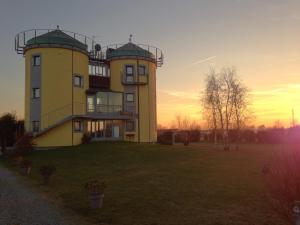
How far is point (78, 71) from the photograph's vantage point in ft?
120

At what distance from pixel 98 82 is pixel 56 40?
715 centimetres

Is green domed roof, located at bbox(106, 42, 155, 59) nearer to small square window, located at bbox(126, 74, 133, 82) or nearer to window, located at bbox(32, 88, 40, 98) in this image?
small square window, located at bbox(126, 74, 133, 82)

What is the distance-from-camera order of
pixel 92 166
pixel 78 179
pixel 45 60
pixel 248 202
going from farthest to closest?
1. pixel 45 60
2. pixel 92 166
3. pixel 78 179
4. pixel 248 202

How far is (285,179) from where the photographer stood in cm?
657

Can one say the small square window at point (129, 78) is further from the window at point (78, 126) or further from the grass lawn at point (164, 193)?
the grass lawn at point (164, 193)

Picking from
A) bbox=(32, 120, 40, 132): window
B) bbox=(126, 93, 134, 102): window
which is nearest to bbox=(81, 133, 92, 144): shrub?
bbox=(32, 120, 40, 132): window

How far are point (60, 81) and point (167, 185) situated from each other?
77.0ft

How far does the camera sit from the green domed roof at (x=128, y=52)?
40.7 m

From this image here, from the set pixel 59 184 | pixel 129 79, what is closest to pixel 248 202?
pixel 59 184

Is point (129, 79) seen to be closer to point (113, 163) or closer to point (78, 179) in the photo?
point (113, 163)

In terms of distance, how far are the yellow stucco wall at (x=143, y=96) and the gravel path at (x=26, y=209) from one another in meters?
26.4

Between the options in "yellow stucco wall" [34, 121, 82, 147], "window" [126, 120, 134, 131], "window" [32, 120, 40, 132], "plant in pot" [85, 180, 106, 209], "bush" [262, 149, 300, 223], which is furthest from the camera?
"window" [126, 120, 134, 131]

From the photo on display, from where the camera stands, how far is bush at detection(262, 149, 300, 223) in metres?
6.44

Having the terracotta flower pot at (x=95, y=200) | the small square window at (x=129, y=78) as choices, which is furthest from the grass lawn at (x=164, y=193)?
the small square window at (x=129, y=78)
